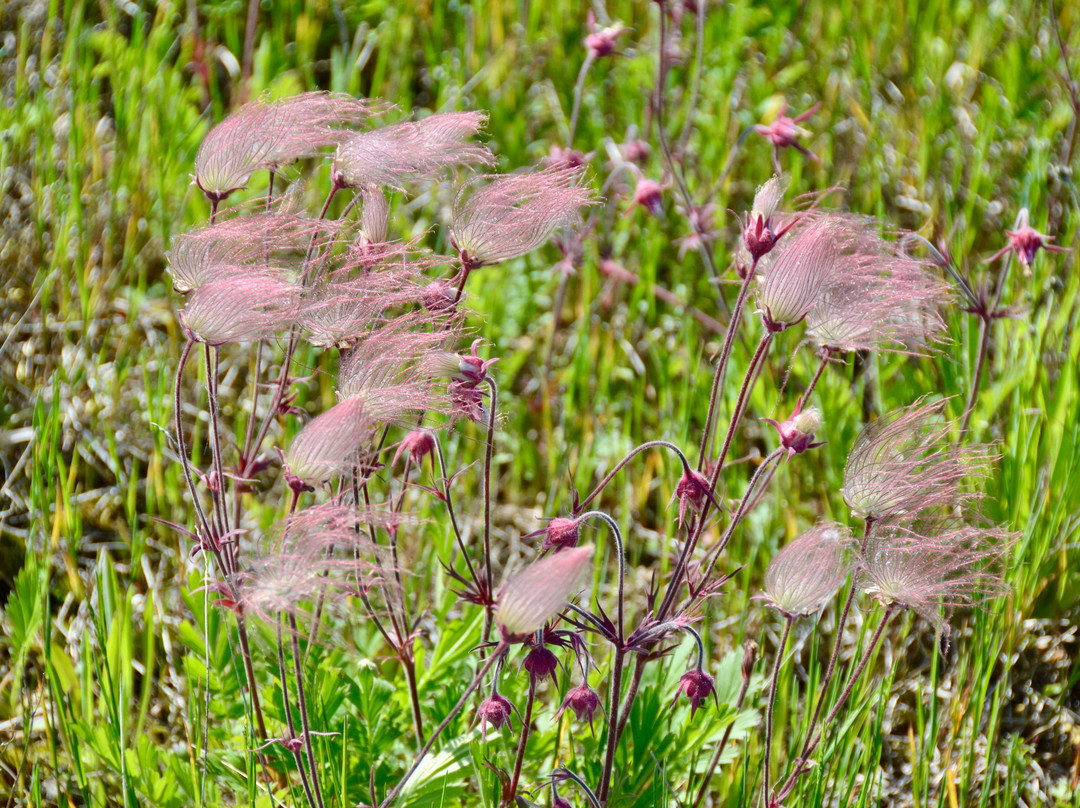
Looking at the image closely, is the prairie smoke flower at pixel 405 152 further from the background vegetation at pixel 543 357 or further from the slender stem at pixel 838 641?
the slender stem at pixel 838 641

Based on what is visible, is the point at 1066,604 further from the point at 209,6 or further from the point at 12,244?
the point at 209,6

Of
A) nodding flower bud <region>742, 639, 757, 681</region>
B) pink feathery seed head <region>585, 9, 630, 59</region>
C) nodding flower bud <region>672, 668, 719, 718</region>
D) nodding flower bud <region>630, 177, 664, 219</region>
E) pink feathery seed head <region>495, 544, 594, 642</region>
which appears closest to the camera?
pink feathery seed head <region>495, 544, 594, 642</region>

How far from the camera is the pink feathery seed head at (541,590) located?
136 centimetres

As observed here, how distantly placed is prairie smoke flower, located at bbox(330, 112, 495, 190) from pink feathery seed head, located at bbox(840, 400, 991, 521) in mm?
1010

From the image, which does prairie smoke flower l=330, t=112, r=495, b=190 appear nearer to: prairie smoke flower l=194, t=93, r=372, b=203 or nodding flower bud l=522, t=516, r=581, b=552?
prairie smoke flower l=194, t=93, r=372, b=203

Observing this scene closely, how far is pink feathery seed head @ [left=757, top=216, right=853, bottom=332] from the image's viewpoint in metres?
1.66

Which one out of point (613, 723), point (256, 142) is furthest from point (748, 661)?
point (256, 142)

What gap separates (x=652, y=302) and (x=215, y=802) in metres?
2.21

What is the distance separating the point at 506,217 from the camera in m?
1.93

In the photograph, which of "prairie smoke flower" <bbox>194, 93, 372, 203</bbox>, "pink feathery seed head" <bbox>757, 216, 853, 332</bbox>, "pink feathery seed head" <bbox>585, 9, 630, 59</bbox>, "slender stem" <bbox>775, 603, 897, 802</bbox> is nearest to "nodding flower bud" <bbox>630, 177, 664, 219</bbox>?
"pink feathery seed head" <bbox>585, 9, 630, 59</bbox>

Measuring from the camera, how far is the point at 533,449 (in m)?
3.17

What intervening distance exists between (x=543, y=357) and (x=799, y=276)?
1955 mm

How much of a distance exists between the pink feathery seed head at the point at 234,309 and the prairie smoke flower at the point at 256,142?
0.29 metres

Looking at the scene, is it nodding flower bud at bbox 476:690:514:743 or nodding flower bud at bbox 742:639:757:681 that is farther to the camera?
nodding flower bud at bbox 742:639:757:681
